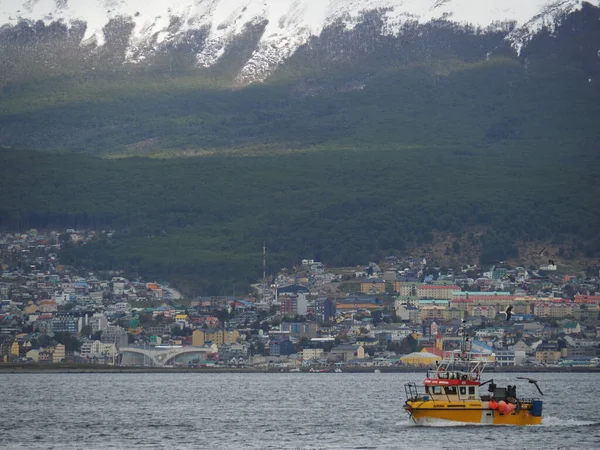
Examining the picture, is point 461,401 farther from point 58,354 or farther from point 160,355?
point 58,354

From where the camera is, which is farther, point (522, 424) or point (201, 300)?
point (201, 300)

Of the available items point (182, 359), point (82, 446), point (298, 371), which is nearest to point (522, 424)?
point (82, 446)

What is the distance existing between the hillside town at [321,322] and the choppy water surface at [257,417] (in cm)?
3535

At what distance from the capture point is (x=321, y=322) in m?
177

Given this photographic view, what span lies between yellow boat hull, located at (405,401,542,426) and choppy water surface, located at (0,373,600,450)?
41 cm

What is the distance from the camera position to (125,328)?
176 m

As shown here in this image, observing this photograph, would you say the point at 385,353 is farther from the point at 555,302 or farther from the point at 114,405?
the point at 114,405

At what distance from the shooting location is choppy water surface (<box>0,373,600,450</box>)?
64.2 m

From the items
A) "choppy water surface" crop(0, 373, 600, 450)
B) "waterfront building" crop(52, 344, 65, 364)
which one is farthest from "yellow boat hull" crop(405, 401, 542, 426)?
"waterfront building" crop(52, 344, 65, 364)

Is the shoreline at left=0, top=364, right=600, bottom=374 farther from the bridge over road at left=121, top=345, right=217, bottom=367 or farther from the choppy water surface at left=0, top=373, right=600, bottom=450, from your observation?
the choppy water surface at left=0, top=373, right=600, bottom=450

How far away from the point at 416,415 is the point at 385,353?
91.4 m

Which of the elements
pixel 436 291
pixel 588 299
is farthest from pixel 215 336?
pixel 588 299

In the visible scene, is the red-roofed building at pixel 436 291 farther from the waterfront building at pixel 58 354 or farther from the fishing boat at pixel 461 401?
the fishing boat at pixel 461 401

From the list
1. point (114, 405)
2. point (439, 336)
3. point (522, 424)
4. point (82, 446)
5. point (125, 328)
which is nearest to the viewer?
point (82, 446)
